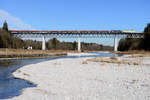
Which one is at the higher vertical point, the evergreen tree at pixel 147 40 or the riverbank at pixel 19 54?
the evergreen tree at pixel 147 40

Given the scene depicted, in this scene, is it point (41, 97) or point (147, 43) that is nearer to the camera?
point (41, 97)

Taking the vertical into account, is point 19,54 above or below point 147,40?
below

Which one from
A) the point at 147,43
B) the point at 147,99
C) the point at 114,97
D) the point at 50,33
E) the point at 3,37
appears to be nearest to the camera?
the point at 147,99

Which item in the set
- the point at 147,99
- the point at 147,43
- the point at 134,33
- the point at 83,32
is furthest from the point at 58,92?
the point at 134,33

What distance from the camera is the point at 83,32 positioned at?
97188 millimetres

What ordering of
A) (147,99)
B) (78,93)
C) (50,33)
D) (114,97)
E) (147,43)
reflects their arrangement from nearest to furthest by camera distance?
1. (147,99)
2. (114,97)
3. (78,93)
4. (147,43)
5. (50,33)

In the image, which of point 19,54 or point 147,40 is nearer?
point 19,54

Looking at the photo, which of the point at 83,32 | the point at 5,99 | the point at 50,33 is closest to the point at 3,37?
the point at 50,33

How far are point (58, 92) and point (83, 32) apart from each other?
88425 mm

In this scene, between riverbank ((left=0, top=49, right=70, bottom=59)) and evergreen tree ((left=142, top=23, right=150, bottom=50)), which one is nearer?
riverbank ((left=0, top=49, right=70, bottom=59))

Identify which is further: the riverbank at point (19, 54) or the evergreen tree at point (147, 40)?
the evergreen tree at point (147, 40)

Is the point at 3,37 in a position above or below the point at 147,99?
above

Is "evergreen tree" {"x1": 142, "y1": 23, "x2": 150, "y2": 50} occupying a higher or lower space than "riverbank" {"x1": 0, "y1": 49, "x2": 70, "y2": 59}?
higher

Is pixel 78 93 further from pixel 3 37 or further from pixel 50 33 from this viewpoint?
pixel 50 33
